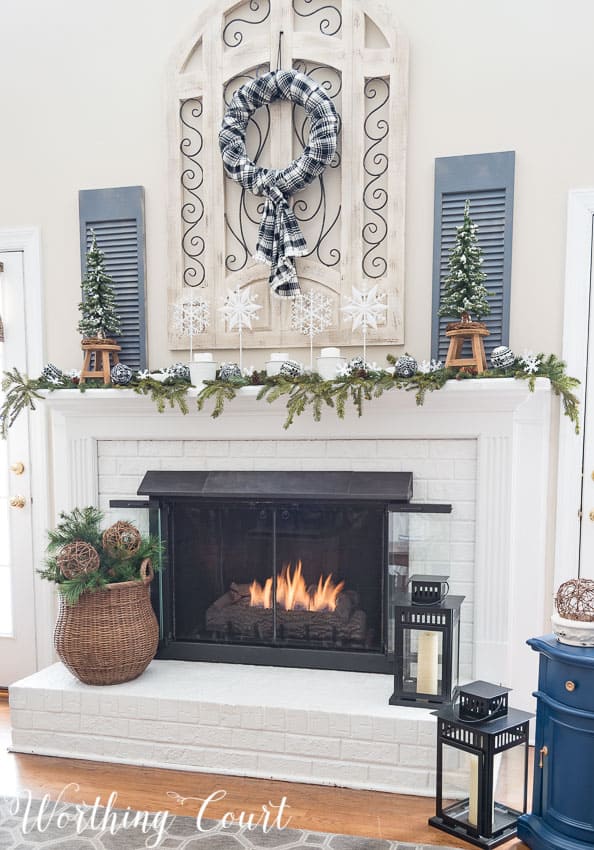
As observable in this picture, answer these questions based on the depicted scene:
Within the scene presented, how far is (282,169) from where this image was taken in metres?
2.82

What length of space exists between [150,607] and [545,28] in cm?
279

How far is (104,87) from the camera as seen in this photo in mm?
3039

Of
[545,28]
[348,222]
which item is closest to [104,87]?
[348,222]

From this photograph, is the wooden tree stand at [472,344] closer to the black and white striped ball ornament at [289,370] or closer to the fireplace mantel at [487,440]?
the fireplace mantel at [487,440]

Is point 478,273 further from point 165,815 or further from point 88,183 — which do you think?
point 165,815

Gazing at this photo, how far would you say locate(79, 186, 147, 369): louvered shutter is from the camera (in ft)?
9.95

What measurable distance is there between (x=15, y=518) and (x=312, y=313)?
1.77 metres

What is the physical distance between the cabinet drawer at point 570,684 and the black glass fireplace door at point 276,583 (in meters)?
0.82

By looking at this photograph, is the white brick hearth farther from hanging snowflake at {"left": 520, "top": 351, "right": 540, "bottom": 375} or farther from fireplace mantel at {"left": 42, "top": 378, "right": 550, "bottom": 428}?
hanging snowflake at {"left": 520, "top": 351, "right": 540, "bottom": 375}

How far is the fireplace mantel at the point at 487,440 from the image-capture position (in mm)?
2625

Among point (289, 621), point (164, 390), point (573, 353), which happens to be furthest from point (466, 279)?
point (289, 621)

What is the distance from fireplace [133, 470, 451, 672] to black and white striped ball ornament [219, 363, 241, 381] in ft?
1.45

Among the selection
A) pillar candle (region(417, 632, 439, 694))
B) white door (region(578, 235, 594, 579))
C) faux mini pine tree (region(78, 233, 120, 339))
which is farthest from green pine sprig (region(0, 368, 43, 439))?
white door (region(578, 235, 594, 579))

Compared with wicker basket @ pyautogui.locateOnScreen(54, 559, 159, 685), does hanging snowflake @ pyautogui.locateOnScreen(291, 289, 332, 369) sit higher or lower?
higher
